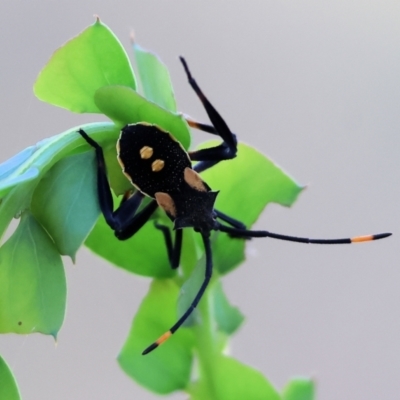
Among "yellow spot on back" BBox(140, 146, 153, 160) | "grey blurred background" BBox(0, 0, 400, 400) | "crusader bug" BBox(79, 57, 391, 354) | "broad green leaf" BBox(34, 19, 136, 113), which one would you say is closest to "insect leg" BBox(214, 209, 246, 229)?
"crusader bug" BBox(79, 57, 391, 354)

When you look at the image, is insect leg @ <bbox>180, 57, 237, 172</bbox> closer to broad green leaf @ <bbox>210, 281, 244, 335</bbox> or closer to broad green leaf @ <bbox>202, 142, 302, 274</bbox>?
broad green leaf @ <bbox>202, 142, 302, 274</bbox>

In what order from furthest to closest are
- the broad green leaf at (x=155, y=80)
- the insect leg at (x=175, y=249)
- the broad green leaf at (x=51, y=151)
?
1. the insect leg at (x=175, y=249)
2. the broad green leaf at (x=155, y=80)
3. the broad green leaf at (x=51, y=151)

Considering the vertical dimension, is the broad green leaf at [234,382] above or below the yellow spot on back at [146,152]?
below

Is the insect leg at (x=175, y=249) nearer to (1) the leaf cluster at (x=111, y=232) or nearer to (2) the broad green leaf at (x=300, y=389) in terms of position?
(1) the leaf cluster at (x=111, y=232)

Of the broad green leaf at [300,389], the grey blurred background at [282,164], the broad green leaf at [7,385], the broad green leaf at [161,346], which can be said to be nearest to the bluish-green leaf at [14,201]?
the broad green leaf at [7,385]

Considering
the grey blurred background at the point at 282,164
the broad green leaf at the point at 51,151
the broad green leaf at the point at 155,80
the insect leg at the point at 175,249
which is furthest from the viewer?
the grey blurred background at the point at 282,164

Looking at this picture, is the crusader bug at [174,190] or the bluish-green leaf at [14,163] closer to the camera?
the bluish-green leaf at [14,163]

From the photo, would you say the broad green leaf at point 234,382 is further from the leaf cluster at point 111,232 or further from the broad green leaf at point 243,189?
the broad green leaf at point 243,189
